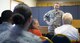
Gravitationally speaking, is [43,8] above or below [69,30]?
below

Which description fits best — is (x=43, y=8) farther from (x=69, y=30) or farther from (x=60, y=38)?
(x=60, y=38)

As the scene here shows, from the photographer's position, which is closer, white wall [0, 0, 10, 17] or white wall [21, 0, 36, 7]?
white wall [0, 0, 10, 17]

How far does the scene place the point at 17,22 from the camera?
56.8 inches

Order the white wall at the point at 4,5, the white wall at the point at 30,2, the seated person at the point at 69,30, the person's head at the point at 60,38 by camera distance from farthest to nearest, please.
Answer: the white wall at the point at 30,2, the white wall at the point at 4,5, the seated person at the point at 69,30, the person's head at the point at 60,38

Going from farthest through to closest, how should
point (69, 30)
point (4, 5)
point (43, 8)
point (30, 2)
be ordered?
point (30, 2), point (43, 8), point (4, 5), point (69, 30)

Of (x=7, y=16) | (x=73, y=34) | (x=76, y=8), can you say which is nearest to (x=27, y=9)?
(x=7, y=16)

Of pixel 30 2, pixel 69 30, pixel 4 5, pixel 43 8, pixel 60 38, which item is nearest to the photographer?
pixel 60 38

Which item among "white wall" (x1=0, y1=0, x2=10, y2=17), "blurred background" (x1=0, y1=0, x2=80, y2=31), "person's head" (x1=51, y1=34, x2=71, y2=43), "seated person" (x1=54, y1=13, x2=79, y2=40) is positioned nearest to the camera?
"person's head" (x1=51, y1=34, x2=71, y2=43)

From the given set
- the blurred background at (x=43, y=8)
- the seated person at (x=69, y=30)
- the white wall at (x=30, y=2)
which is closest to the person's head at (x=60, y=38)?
the seated person at (x=69, y=30)

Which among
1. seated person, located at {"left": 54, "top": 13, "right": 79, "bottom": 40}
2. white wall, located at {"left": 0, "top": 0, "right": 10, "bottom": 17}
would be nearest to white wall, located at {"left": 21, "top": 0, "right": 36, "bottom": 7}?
white wall, located at {"left": 0, "top": 0, "right": 10, "bottom": 17}

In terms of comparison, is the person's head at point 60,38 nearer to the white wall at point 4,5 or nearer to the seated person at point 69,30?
the seated person at point 69,30

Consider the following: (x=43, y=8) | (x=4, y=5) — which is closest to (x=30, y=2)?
(x=43, y=8)

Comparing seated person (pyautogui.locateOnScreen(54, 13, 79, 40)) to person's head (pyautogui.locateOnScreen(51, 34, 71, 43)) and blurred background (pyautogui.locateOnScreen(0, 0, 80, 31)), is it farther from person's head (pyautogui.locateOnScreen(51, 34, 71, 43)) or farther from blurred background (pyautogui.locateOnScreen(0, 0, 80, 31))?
blurred background (pyautogui.locateOnScreen(0, 0, 80, 31))

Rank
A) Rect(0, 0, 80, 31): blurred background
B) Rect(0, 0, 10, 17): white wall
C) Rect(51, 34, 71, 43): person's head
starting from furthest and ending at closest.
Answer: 1. Rect(0, 0, 80, 31): blurred background
2. Rect(0, 0, 10, 17): white wall
3. Rect(51, 34, 71, 43): person's head
